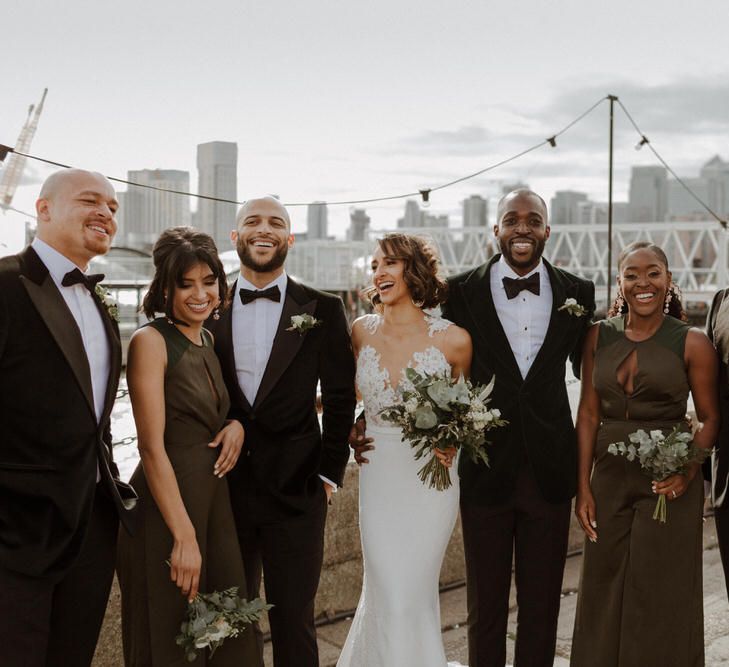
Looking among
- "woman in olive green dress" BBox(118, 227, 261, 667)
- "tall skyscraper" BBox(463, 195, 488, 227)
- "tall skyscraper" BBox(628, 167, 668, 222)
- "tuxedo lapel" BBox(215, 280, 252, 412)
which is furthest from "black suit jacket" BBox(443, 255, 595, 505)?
"tall skyscraper" BBox(628, 167, 668, 222)

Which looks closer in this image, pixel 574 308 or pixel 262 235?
pixel 262 235

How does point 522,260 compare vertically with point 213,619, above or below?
above

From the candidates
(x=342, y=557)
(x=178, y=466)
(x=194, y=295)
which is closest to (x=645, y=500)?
(x=342, y=557)

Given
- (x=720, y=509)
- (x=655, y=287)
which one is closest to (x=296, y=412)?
(x=655, y=287)

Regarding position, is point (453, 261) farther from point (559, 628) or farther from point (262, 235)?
point (262, 235)

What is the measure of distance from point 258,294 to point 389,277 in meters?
0.68

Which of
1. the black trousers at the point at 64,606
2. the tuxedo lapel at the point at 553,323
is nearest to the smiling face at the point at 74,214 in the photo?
the black trousers at the point at 64,606

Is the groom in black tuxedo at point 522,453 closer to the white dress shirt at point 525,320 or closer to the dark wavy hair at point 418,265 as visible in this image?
the white dress shirt at point 525,320

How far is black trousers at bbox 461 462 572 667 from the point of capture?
14.0 feet

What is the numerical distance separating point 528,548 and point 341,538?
1544mm

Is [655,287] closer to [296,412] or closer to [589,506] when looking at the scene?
[589,506]

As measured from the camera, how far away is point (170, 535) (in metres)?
3.45

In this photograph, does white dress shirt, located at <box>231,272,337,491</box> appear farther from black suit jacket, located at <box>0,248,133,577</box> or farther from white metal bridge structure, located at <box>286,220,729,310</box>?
white metal bridge structure, located at <box>286,220,729,310</box>

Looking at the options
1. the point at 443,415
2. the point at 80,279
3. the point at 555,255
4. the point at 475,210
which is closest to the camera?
the point at 80,279
